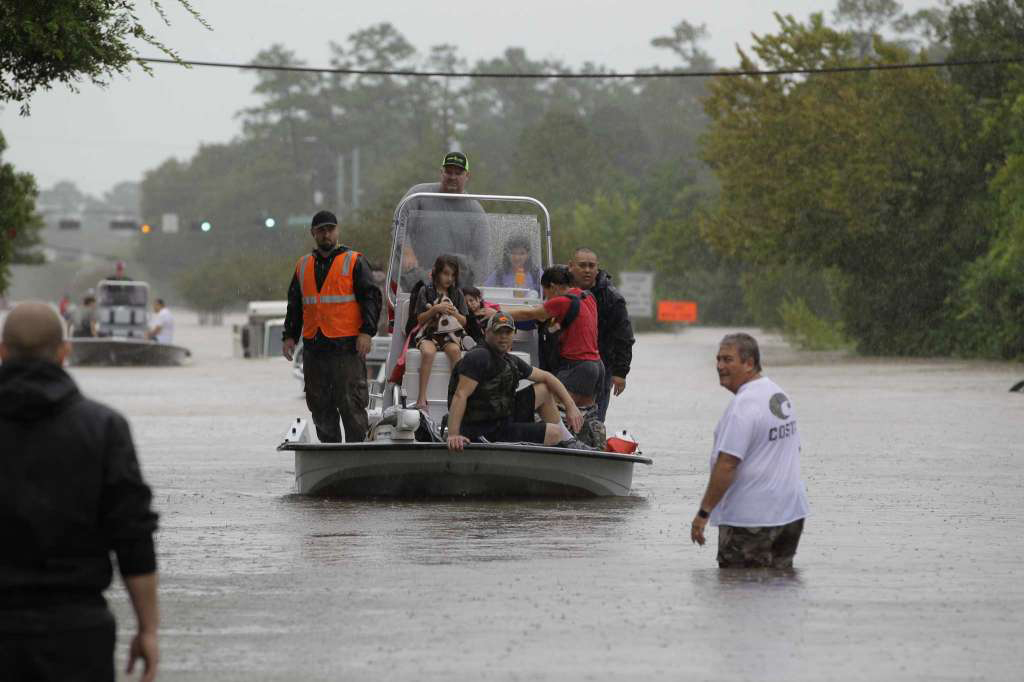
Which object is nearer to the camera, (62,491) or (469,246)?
(62,491)

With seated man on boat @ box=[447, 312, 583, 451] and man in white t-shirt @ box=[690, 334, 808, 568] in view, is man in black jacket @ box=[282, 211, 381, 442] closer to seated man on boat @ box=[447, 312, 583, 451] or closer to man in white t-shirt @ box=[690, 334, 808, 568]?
seated man on boat @ box=[447, 312, 583, 451]

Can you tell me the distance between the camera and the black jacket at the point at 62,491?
16.5 feet

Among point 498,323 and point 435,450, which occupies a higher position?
point 498,323

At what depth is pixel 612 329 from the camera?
1627 cm

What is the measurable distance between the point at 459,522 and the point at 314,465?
6.46 feet

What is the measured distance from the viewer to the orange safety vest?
15.2 metres

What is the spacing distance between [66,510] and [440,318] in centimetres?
1018

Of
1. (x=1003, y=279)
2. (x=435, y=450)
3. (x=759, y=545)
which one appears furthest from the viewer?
(x=1003, y=279)

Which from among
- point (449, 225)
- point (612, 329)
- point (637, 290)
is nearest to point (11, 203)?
point (449, 225)

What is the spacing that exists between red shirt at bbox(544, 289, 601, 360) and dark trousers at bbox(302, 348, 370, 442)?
1.55m

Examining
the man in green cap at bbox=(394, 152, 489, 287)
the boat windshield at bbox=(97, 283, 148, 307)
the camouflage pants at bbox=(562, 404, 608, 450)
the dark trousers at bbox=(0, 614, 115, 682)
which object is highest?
the man in green cap at bbox=(394, 152, 489, 287)

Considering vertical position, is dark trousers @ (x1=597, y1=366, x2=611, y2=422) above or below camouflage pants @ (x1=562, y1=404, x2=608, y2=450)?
above

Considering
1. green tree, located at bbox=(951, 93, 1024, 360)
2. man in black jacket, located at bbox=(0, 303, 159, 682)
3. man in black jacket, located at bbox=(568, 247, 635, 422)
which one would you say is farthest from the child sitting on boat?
green tree, located at bbox=(951, 93, 1024, 360)

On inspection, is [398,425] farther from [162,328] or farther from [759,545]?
[162,328]
